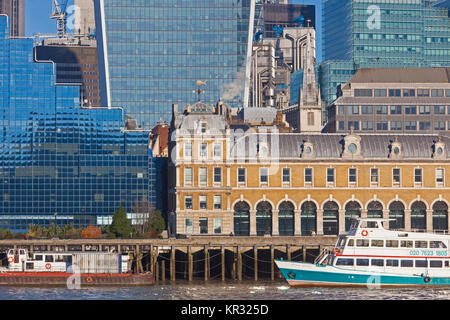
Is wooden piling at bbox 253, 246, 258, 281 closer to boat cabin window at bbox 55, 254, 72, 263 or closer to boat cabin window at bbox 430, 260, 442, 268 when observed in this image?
boat cabin window at bbox 430, 260, 442, 268

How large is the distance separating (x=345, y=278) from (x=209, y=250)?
73.1ft

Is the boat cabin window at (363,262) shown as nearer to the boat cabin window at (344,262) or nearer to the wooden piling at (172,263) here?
the boat cabin window at (344,262)

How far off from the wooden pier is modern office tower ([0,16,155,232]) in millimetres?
41255

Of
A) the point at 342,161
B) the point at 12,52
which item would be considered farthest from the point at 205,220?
the point at 12,52

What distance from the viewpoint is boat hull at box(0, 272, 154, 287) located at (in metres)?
112

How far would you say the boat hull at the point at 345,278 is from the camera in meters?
108

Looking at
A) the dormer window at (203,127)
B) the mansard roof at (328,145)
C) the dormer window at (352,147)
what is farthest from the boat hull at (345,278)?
the dormer window at (203,127)

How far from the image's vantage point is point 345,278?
354 feet

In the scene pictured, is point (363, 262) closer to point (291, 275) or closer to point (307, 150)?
point (291, 275)

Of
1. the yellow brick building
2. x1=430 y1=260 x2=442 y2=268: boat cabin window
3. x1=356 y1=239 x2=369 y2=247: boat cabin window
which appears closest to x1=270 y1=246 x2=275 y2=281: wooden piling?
x1=356 y1=239 x2=369 y2=247: boat cabin window

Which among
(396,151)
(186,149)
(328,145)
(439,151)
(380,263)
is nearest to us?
(380,263)

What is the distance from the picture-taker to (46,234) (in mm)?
151625

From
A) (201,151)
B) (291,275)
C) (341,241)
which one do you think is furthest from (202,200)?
(291,275)
